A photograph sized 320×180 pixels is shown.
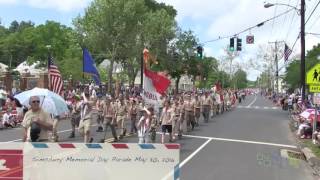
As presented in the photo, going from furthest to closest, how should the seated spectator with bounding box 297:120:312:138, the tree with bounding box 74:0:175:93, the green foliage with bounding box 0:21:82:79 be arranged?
the green foliage with bounding box 0:21:82:79, the tree with bounding box 74:0:175:93, the seated spectator with bounding box 297:120:312:138

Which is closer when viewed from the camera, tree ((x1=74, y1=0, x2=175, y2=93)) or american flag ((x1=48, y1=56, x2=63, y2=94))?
american flag ((x1=48, y1=56, x2=63, y2=94))

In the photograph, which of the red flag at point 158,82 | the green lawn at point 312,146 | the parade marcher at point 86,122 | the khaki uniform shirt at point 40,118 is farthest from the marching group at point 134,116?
the khaki uniform shirt at point 40,118

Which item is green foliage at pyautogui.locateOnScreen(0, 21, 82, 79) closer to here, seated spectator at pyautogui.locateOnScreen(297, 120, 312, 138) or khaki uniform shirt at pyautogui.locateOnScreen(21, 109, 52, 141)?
seated spectator at pyautogui.locateOnScreen(297, 120, 312, 138)

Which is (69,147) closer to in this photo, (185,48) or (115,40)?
(115,40)

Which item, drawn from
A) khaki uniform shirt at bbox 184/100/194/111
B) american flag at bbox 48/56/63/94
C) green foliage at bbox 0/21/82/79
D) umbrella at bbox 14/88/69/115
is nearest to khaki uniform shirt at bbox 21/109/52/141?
umbrella at bbox 14/88/69/115

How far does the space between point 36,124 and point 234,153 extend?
10.7 m

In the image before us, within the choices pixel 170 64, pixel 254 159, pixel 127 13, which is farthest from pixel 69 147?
pixel 170 64

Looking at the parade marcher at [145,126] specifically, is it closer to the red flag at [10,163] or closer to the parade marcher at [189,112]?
the red flag at [10,163]

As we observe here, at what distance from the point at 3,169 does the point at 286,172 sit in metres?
8.55

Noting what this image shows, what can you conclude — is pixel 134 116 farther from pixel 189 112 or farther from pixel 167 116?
pixel 189 112

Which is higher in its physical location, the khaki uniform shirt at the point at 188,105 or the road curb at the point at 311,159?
the khaki uniform shirt at the point at 188,105

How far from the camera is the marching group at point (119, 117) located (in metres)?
10.7

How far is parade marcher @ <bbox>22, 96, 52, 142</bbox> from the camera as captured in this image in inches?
409

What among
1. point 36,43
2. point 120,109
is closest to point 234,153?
point 120,109
